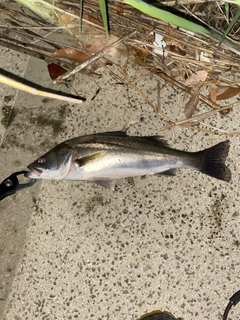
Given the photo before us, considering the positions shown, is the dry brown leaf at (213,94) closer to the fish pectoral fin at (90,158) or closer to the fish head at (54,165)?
the fish pectoral fin at (90,158)

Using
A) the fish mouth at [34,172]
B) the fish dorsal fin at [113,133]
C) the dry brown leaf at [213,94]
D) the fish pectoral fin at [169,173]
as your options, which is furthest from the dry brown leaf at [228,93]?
the fish mouth at [34,172]

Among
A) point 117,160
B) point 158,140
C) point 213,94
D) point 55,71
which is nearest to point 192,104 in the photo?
point 213,94

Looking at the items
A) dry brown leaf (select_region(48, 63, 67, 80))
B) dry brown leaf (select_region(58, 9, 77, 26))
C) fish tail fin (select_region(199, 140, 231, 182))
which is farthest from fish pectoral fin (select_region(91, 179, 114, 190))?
dry brown leaf (select_region(58, 9, 77, 26))

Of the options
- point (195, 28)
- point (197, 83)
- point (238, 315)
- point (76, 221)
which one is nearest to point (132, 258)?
point (76, 221)

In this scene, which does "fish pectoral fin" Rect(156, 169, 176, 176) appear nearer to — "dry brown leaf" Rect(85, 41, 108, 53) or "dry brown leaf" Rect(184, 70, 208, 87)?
"dry brown leaf" Rect(184, 70, 208, 87)

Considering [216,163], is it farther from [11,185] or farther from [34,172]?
[11,185]
